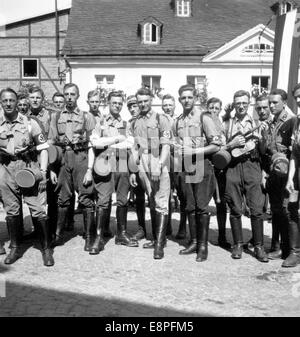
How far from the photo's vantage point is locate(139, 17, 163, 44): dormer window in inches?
1158

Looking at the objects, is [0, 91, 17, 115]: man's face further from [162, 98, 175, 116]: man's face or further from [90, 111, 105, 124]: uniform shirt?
[162, 98, 175, 116]: man's face

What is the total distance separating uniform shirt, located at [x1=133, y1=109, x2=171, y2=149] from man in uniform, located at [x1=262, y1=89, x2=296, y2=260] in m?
1.24

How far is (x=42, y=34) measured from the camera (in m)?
31.5

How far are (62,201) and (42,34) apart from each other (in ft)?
87.6

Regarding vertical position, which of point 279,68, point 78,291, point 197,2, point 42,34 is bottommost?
point 78,291

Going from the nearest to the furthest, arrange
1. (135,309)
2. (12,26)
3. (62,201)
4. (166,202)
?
1. (135,309)
2. (166,202)
3. (62,201)
4. (12,26)

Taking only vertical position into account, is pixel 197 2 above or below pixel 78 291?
above

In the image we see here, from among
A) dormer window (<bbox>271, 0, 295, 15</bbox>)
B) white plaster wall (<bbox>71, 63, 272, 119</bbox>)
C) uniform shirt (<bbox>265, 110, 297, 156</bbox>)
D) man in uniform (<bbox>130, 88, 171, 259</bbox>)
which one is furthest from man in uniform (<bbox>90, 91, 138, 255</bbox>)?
dormer window (<bbox>271, 0, 295, 15</bbox>)

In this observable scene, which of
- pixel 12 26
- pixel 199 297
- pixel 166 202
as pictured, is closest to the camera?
pixel 199 297
